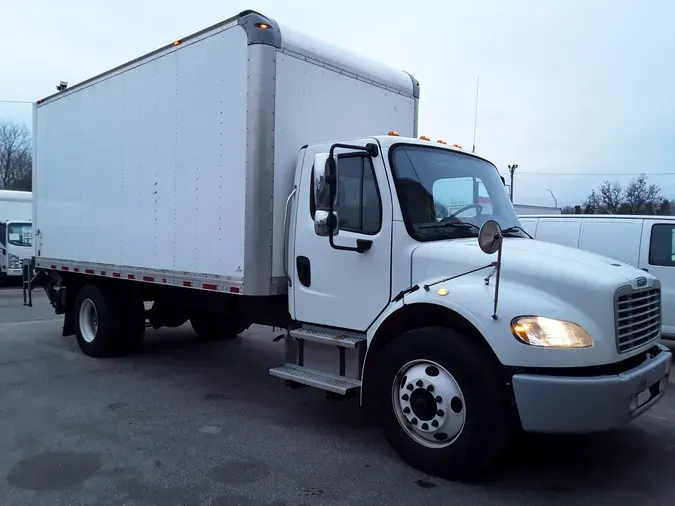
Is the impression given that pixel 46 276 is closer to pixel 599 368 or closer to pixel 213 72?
pixel 213 72

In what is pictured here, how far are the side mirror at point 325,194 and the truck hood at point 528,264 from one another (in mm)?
720

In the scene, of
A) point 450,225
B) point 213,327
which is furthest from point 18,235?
point 450,225

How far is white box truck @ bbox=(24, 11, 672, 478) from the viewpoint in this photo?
12.6 feet

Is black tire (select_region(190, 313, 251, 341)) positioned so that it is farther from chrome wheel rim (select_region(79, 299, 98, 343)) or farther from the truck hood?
the truck hood

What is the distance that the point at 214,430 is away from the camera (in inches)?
207

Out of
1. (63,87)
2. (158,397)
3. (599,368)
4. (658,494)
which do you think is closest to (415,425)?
(599,368)

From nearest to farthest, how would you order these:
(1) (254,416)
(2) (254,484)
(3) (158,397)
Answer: (2) (254,484), (1) (254,416), (3) (158,397)

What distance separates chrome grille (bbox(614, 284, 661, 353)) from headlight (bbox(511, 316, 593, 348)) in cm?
30

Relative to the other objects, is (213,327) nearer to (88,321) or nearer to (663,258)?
(88,321)

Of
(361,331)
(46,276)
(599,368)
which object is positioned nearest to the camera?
(599,368)

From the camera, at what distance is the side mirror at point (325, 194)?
15.1 feet

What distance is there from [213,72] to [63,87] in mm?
3962

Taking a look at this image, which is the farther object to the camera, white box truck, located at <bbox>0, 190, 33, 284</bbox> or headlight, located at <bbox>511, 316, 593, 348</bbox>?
white box truck, located at <bbox>0, 190, 33, 284</bbox>

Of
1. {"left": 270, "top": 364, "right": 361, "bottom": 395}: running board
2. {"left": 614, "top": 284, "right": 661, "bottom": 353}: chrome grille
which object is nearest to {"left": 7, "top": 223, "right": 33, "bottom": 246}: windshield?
{"left": 270, "top": 364, "right": 361, "bottom": 395}: running board
